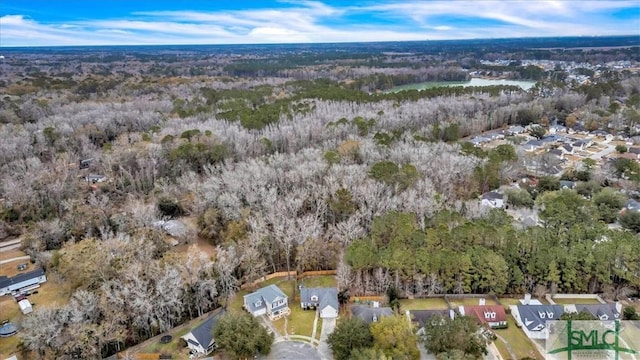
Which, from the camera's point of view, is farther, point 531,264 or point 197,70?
point 197,70

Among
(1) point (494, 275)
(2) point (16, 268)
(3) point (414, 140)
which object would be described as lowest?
(2) point (16, 268)

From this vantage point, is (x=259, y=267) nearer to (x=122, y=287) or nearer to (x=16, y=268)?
(x=122, y=287)

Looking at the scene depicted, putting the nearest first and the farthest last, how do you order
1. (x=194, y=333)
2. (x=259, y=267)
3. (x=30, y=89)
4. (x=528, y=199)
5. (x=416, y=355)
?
1. (x=416, y=355)
2. (x=194, y=333)
3. (x=259, y=267)
4. (x=528, y=199)
5. (x=30, y=89)

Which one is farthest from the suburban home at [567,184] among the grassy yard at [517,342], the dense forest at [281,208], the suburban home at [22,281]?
the suburban home at [22,281]

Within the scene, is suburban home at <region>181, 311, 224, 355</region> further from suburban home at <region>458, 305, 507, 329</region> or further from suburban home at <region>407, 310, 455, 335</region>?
suburban home at <region>458, 305, 507, 329</region>

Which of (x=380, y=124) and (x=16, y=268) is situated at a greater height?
(x=380, y=124)

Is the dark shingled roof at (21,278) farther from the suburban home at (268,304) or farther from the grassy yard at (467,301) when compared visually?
the grassy yard at (467,301)

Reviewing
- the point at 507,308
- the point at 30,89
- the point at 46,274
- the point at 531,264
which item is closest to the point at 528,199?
the point at 531,264
